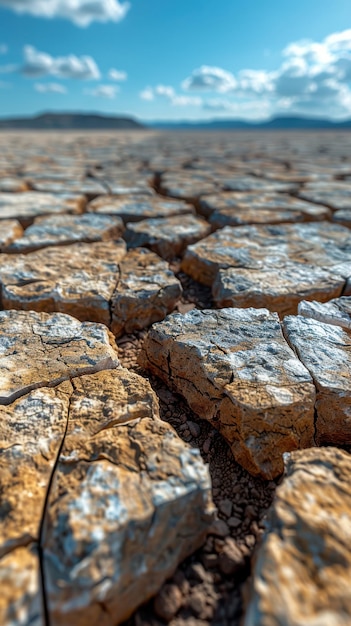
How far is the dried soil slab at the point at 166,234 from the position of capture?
1.69 m

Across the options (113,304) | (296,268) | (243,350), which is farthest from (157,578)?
(296,268)

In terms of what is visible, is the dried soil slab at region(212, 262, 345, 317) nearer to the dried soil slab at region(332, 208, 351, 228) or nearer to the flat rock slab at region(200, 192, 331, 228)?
the flat rock slab at region(200, 192, 331, 228)

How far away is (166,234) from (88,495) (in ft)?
4.30

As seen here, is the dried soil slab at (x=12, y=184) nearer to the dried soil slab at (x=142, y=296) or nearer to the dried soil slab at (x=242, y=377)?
the dried soil slab at (x=142, y=296)

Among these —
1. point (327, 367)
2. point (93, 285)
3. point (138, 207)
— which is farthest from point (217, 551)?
point (138, 207)

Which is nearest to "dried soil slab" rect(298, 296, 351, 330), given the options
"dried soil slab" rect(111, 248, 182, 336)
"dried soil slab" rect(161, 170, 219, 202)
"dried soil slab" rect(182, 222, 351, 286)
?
"dried soil slab" rect(182, 222, 351, 286)

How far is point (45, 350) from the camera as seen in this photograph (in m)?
0.98

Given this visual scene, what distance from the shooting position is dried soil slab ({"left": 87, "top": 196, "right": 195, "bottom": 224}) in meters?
2.02

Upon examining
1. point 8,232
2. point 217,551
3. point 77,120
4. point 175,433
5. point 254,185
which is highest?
point 77,120

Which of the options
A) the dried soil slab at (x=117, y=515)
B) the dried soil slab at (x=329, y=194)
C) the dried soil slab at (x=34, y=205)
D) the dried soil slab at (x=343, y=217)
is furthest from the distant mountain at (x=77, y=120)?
the dried soil slab at (x=117, y=515)

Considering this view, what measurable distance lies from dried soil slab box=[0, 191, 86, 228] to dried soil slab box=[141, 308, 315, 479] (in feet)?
4.11

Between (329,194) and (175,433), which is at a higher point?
(329,194)

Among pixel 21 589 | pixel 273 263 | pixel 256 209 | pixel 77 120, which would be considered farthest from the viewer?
pixel 77 120

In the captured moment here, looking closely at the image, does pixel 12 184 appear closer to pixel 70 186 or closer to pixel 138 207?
pixel 70 186
